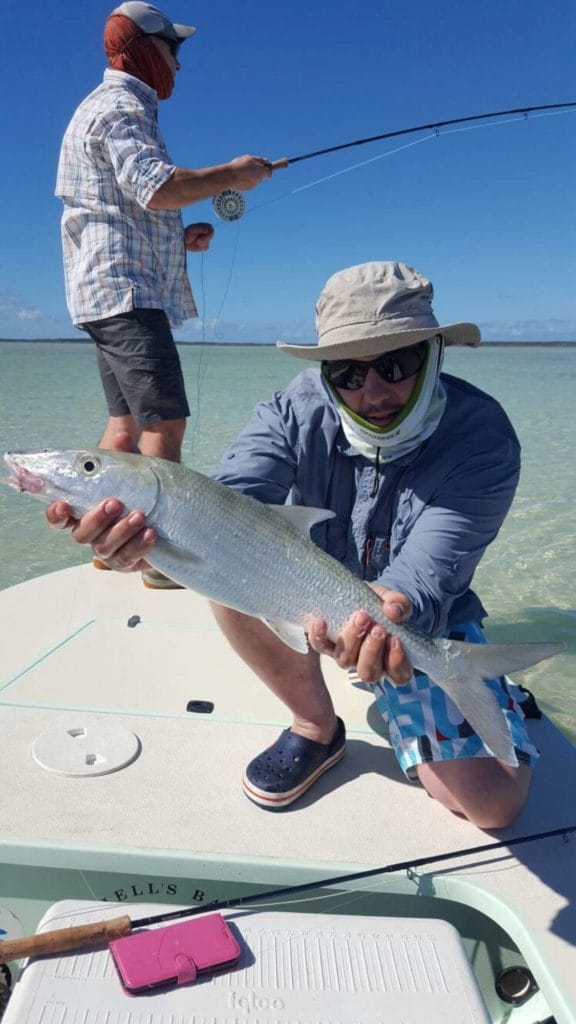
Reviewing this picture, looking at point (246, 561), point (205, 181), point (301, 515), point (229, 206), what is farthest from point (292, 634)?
point (229, 206)

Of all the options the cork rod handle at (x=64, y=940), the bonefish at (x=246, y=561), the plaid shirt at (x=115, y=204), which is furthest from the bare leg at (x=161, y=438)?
the cork rod handle at (x=64, y=940)

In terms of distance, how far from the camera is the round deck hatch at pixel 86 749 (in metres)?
2.45

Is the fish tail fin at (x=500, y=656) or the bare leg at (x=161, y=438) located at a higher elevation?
the bare leg at (x=161, y=438)

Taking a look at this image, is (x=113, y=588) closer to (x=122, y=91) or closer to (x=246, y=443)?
(x=246, y=443)

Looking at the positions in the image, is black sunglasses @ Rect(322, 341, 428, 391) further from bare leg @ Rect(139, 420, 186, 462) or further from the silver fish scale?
bare leg @ Rect(139, 420, 186, 462)

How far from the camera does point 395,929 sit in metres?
1.77

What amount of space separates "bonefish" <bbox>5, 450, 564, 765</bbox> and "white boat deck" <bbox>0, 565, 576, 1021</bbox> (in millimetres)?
398

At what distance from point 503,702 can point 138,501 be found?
1379 millimetres

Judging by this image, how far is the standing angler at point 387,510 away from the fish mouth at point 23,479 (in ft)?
0.26

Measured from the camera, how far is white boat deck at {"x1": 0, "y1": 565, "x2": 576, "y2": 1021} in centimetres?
205

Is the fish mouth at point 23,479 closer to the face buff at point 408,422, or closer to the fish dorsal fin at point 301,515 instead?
the fish dorsal fin at point 301,515

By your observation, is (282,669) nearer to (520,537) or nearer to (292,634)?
(292,634)

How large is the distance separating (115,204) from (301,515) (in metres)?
2.47

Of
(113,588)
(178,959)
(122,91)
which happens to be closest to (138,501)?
(178,959)
